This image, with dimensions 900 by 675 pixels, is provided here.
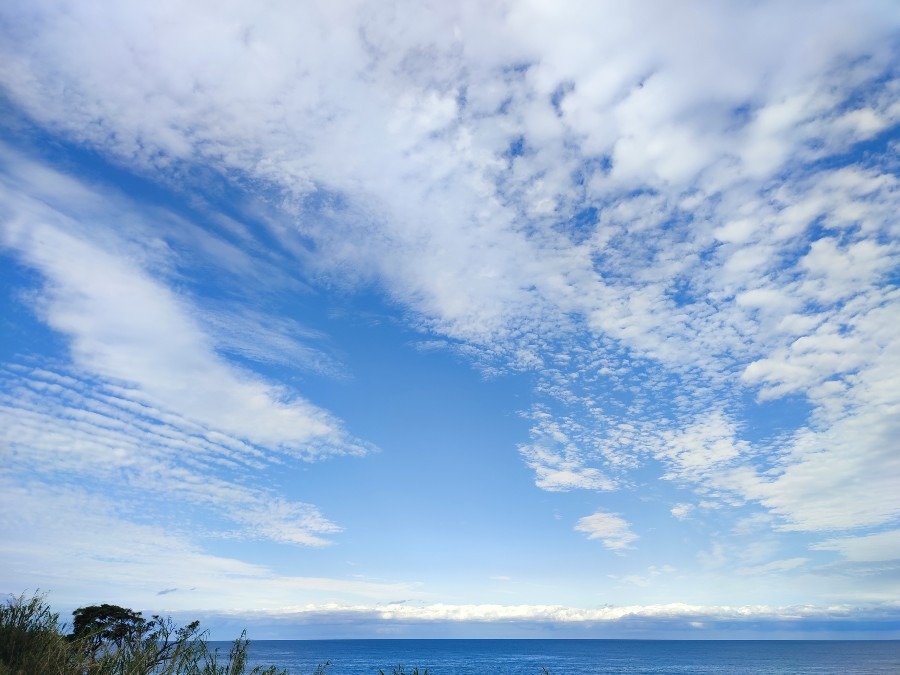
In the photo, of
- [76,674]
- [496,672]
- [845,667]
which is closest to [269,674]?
[76,674]

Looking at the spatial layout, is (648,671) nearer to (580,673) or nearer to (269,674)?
(580,673)

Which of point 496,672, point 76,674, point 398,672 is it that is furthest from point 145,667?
point 496,672

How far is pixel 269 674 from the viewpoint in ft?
35.4

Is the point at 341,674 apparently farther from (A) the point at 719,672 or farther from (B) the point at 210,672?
(B) the point at 210,672

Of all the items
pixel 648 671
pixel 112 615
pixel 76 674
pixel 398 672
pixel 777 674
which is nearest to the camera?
pixel 76 674

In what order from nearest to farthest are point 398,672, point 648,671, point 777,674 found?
1. point 398,672
2. point 777,674
3. point 648,671

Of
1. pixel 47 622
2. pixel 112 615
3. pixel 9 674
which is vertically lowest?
pixel 9 674

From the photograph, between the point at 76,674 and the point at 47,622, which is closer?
the point at 76,674

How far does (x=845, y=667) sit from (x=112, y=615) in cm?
15532

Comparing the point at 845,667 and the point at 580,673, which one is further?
the point at 845,667

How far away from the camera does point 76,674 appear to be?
10.4m

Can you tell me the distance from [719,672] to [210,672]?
480 ft

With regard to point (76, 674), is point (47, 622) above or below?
above

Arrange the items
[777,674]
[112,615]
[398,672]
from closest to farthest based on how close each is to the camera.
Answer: [398,672] → [112,615] → [777,674]
